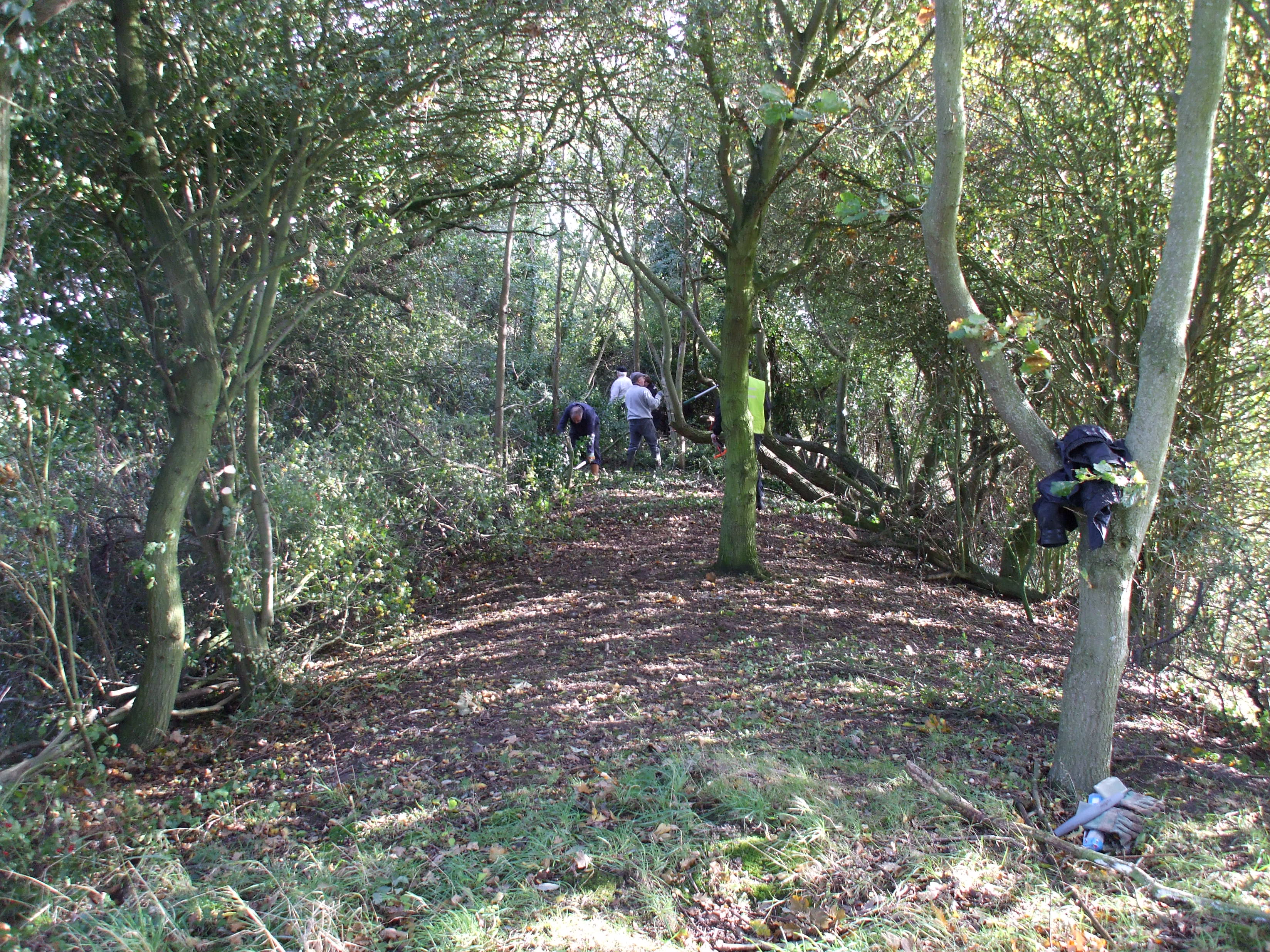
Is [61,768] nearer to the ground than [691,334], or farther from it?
nearer to the ground

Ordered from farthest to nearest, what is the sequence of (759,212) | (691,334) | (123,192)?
(691,334) < (759,212) < (123,192)

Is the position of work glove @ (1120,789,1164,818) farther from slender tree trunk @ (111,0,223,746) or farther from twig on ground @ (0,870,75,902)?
slender tree trunk @ (111,0,223,746)

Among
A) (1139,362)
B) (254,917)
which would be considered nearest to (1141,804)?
(1139,362)

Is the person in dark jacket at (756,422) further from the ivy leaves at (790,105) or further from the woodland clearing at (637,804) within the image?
the ivy leaves at (790,105)

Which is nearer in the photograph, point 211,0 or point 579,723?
point 211,0

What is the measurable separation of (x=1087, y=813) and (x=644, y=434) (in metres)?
10.8

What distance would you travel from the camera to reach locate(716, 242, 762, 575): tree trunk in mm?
7480

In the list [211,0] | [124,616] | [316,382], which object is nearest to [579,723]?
[124,616]

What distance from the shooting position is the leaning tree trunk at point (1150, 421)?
11.8 ft

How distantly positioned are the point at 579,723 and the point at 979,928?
250 centimetres

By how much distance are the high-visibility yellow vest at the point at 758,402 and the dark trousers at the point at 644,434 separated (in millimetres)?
4037

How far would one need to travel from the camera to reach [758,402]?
9.31m

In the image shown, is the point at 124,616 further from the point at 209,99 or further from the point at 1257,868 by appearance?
the point at 1257,868

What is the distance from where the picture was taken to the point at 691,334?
14172 millimetres
